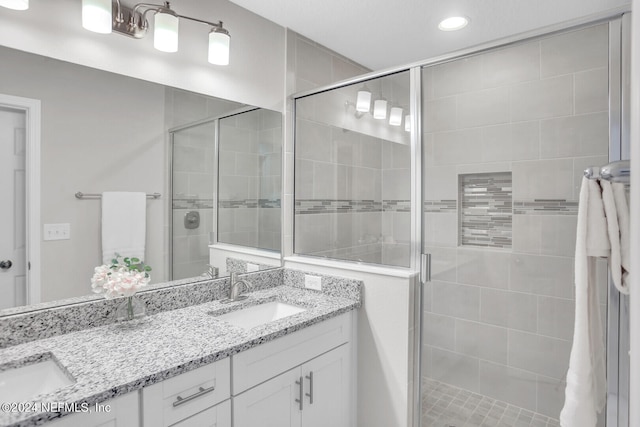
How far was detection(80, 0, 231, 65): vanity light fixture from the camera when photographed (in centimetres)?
145

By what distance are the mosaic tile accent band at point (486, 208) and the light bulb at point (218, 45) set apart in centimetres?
146

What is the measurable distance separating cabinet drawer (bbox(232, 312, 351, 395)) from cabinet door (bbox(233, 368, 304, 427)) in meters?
0.03

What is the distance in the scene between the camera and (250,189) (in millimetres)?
2186

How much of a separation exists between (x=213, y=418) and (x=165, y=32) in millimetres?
1633

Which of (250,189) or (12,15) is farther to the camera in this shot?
(250,189)

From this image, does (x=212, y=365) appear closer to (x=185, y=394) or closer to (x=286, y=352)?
(x=185, y=394)

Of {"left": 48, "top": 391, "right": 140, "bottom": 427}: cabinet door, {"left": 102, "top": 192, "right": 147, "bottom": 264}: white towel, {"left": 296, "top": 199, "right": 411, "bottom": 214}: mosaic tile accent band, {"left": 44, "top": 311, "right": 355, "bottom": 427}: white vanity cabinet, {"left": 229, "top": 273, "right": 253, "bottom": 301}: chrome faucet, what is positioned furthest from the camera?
{"left": 296, "top": 199, "right": 411, "bottom": 214}: mosaic tile accent band

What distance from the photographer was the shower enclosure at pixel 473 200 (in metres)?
1.81

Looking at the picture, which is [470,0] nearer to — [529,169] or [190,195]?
[529,169]

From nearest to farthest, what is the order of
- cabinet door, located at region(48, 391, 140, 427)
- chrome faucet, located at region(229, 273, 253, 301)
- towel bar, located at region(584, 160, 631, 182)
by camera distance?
towel bar, located at region(584, 160, 631, 182) < cabinet door, located at region(48, 391, 140, 427) < chrome faucet, located at region(229, 273, 253, 301)

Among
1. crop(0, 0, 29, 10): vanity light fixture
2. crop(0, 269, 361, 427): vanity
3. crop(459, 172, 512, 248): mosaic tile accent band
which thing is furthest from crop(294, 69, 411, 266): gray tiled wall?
crop(0, 0, 29, 10): vanity light fixture

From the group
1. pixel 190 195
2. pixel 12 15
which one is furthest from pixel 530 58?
pixel 12 15

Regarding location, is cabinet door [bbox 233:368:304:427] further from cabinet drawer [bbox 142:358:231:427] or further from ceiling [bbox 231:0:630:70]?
ceiling [bbox 231:0:630:70]

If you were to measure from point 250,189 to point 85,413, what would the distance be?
1.40 meters
